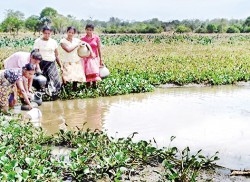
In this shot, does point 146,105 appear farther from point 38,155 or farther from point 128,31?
point 128,31

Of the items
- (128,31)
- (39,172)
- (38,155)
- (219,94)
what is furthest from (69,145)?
(128,31)

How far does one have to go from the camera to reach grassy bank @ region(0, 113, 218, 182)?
4035 millimetres

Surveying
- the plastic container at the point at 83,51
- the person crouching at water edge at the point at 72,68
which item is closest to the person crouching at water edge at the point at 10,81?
the person crouching at water edge at the point at 72,68

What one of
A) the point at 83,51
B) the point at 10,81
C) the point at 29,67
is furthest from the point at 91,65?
the point at 10,81

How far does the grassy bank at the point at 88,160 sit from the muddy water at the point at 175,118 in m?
0.48

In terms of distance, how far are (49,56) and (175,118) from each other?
273 cm

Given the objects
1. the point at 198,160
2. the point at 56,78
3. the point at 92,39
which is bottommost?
the point at 198,160

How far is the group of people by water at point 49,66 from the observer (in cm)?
657

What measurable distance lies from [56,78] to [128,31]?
58.7 metres

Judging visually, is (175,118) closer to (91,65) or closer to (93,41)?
(91,65)

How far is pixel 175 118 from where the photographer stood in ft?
22.8

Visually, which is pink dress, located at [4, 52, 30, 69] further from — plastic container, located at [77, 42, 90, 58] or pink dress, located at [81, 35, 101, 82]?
pink dress, located at [81, 35, 101, 82]

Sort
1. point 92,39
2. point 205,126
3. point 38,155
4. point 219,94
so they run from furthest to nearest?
point 219,94 → point 92,39 → point 205,126 → point 38,155

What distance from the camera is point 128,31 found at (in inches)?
2613
